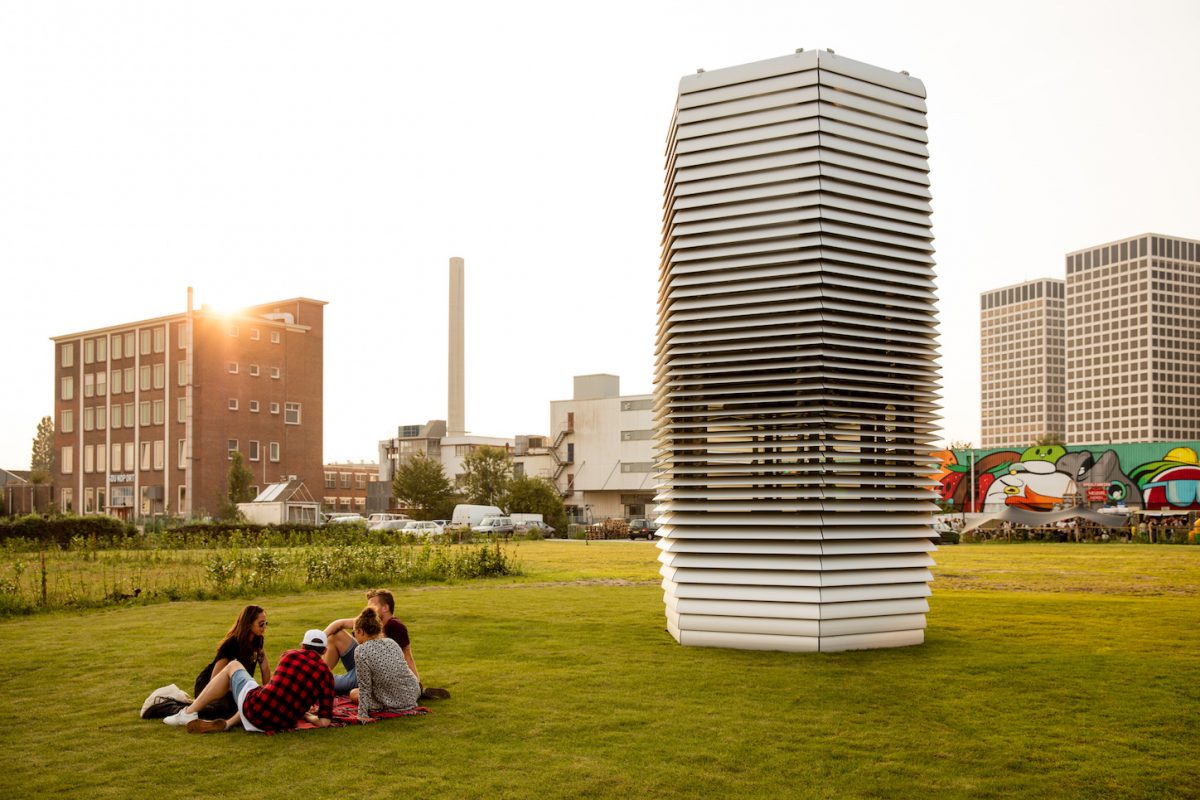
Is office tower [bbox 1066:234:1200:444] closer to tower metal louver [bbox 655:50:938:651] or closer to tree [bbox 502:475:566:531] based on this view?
tree [bbox 502:475:566:531]

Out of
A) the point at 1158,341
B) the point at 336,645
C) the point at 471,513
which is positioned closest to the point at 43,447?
the point at 471,513

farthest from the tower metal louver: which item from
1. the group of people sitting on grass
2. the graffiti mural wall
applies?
the graffiti mural wall

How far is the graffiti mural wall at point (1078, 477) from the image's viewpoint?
5709 centimetres

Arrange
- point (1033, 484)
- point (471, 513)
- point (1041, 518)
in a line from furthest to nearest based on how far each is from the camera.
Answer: point (1033, 484) → point (471, 513) → point (1041, 518)

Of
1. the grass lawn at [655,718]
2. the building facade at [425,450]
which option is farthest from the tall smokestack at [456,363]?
the grass lawn at [655,718]

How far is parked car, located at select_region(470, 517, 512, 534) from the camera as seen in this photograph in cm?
5450

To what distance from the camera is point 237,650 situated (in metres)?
8.80

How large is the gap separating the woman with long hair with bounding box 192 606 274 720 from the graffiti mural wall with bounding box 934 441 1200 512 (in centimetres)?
5188

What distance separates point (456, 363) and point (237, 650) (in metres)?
90.3

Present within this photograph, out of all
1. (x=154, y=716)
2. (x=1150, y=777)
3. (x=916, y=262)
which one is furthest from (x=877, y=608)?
(x=154, y=716)

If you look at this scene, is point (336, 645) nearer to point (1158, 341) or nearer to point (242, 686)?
point (242, 686)

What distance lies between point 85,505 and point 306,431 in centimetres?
1807

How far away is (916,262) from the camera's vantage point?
13.1m

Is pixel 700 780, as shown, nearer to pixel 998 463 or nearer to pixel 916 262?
pixel 916 262
